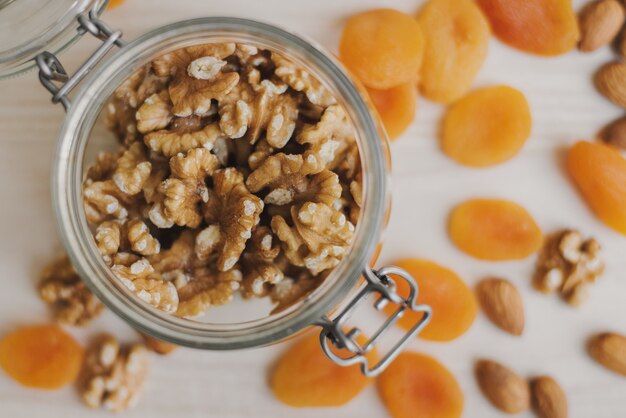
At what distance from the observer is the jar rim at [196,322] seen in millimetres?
456

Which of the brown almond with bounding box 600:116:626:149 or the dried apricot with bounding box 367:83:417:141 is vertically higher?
the dried apricot with bounding box 367:83:417:141

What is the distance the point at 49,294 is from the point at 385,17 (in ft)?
1.39

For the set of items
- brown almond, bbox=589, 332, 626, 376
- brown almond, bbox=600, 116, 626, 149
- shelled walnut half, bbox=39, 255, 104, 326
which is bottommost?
brown almond, bbox=589, 332, 626, 376

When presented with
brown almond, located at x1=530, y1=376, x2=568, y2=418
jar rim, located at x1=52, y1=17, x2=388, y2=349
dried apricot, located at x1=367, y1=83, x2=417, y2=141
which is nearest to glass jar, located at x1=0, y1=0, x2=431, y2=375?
jar rim, located at x1=52, y1=17, x2=388, y2=349

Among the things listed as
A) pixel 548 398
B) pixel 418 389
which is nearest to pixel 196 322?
pixel 418 389

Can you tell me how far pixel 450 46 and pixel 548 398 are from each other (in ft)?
1.18

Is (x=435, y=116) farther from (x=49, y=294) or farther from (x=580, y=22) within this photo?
(x=49, y=294)

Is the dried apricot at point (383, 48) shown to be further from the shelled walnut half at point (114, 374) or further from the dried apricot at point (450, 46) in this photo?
the shelled walnut half at point (114, 374)

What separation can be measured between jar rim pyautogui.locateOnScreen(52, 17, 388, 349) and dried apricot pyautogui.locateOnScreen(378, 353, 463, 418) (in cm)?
21

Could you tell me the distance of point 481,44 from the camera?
24.7 inches

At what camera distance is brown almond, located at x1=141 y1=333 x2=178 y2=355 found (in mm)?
621

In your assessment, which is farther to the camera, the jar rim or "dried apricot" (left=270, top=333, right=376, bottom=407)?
"dried apricot" (left=270, top=333, right=376, bottom=407)

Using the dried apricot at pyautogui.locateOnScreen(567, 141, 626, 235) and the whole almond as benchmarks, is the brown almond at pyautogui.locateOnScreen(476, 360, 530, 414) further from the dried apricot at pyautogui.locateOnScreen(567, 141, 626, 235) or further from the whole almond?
the whole almond

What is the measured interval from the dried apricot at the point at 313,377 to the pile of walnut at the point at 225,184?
156 millimetres
